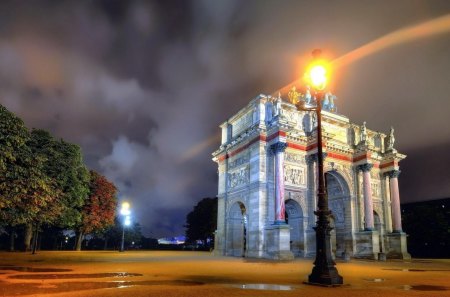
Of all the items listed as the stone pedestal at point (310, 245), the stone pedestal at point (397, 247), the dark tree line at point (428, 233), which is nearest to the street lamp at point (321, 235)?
the stone pedestal at point (310, 245)

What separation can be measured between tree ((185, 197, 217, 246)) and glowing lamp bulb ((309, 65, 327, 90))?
192ft

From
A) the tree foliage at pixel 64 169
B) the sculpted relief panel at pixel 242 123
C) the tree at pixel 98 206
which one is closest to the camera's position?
the sculpted relief panel at pixel 242 123

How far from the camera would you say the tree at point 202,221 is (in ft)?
228

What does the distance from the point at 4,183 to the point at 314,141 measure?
89.0 feet

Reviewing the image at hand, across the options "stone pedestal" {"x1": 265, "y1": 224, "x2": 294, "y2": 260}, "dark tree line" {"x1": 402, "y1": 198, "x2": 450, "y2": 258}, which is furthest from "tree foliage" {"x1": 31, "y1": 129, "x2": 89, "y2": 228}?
"dark tree line" {"x1": 402, "y1": 198, "x2": 450, "y2": 258}

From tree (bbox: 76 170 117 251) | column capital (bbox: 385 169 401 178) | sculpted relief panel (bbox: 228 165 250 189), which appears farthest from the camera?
tree (bbox: 76 170 117 251)

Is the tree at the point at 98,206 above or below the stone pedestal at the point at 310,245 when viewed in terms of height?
above

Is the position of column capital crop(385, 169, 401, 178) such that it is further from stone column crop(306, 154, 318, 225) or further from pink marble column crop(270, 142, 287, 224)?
pink marble column crop(270, 142, 287, 224)

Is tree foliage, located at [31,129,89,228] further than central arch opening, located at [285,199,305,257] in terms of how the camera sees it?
Yes

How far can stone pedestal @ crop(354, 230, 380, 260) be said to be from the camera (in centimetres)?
3325

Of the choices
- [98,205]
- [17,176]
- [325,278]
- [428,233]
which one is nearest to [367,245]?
[428,233]

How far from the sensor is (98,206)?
46562 mm

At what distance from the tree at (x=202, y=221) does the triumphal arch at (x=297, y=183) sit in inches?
1238

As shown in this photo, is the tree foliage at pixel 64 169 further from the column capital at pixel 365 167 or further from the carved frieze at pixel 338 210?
the column capital at pixel 365 167
